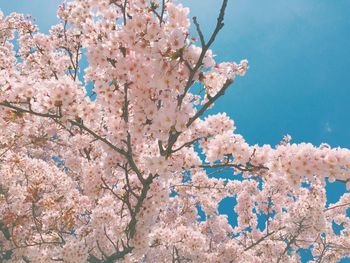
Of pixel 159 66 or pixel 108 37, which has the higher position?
pixel 108 37

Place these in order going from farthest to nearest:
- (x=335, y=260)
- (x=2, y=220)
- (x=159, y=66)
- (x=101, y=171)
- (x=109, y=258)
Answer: (x=335, y=260) < (x=2, y=220) < (x=109, y=258) < (x=101, y=171) < (x=159, y=66)

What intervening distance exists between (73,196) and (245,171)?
20.1 ft

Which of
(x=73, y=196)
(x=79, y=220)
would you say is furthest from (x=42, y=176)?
(x=79, y=220)

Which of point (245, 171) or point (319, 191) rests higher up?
point (319, 191)

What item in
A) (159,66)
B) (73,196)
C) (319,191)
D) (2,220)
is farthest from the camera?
(319,191)

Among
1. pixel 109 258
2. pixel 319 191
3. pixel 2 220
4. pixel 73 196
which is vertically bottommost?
pixel 109 258

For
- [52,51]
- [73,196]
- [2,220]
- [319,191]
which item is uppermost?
[52,51]

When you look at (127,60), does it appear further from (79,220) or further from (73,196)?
(79,220)

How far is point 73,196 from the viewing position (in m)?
10.5

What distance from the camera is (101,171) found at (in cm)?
798

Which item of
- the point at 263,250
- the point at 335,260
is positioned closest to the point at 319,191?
the point at 263,250

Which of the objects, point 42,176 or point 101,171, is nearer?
point 101,171

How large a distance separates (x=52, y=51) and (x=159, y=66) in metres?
9.03

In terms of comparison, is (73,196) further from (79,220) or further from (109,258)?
(109,258)
